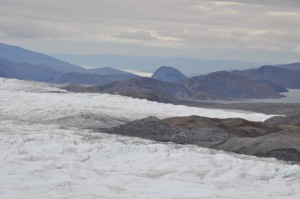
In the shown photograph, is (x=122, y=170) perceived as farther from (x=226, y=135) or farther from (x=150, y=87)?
(x=150, y=87)

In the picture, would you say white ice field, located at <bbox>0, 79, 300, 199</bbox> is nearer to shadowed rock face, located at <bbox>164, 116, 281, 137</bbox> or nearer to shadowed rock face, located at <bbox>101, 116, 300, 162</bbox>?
shadowed rock face, located at <bbox>101, 116, 300, 162</bbox>

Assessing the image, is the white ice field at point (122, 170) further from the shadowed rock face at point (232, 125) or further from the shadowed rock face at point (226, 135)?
the shadowed rock face at point (232, 125)

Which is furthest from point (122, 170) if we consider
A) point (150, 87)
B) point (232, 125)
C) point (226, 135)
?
point (150, 87)

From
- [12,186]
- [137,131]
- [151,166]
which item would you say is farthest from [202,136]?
[12,186]

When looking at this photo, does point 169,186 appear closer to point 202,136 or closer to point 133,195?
point 133,195

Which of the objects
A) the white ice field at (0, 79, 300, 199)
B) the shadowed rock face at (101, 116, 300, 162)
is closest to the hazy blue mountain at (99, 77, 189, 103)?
the shadowed rock face at (101, 116, 300, 162)

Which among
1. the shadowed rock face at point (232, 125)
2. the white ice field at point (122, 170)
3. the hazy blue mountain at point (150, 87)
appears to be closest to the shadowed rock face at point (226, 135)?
the shadowed rock face at point (232, 125)

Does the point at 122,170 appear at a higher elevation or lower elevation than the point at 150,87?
lower

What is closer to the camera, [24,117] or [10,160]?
[10,160]

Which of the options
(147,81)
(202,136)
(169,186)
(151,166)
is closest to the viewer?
(169,186)
